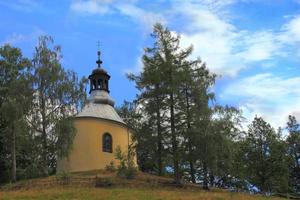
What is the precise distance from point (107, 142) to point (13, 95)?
8.09 m

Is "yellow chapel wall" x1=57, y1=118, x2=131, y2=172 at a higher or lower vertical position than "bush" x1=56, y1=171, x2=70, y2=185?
higher

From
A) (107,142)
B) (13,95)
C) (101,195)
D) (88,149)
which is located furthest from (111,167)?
(101,195)

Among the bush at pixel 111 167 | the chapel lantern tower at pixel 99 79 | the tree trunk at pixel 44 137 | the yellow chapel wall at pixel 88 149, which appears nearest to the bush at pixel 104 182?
the bush at pixel 111 167

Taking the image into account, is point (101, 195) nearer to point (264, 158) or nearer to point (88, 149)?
point (88, 149)

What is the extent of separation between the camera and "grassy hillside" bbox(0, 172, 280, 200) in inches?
977

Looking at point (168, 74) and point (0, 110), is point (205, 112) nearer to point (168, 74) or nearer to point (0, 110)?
point (168, 74)

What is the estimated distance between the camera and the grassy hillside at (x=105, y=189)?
81.4ft

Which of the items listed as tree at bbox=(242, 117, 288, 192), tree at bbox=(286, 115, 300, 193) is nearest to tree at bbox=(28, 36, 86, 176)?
tree at bbox=(242, 117, 288, 192)

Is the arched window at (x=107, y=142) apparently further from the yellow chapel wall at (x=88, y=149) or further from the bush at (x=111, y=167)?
the bush at (x=111, y=167)

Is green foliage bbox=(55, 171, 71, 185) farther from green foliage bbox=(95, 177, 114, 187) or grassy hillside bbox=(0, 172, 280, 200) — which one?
green foliage bbox=(95, 177, 114, 187)

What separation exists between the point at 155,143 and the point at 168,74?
4426 millimetres

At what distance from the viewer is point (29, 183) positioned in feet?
101

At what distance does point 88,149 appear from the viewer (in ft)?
123

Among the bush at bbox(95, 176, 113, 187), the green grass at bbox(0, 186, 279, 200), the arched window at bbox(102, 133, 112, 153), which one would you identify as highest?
the arched window at bbox(102, 133, 112, 153)
